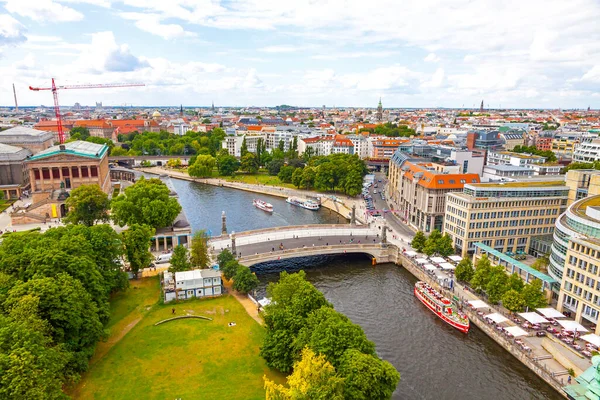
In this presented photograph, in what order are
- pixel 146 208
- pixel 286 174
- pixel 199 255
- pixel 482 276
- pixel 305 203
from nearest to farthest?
pixel 482 276 < pixel 199 255 < pixel 146 208 < pixel 305 203 < pixel 286 174

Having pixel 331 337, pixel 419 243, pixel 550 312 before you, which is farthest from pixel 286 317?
pixel 419 243

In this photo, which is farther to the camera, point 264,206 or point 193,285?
point 264,206

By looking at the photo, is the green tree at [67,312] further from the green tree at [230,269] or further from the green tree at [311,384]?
the green tree at [230,269]

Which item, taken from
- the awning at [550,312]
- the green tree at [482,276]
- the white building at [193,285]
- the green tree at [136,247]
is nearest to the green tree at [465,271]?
the green tree at [482,276]

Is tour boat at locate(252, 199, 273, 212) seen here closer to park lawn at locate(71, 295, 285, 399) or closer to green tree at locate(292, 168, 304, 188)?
green tree at locate(292, 168, 304, 188)

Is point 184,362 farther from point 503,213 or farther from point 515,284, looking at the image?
point 503,213

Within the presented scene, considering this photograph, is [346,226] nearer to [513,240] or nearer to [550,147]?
[513,240]
